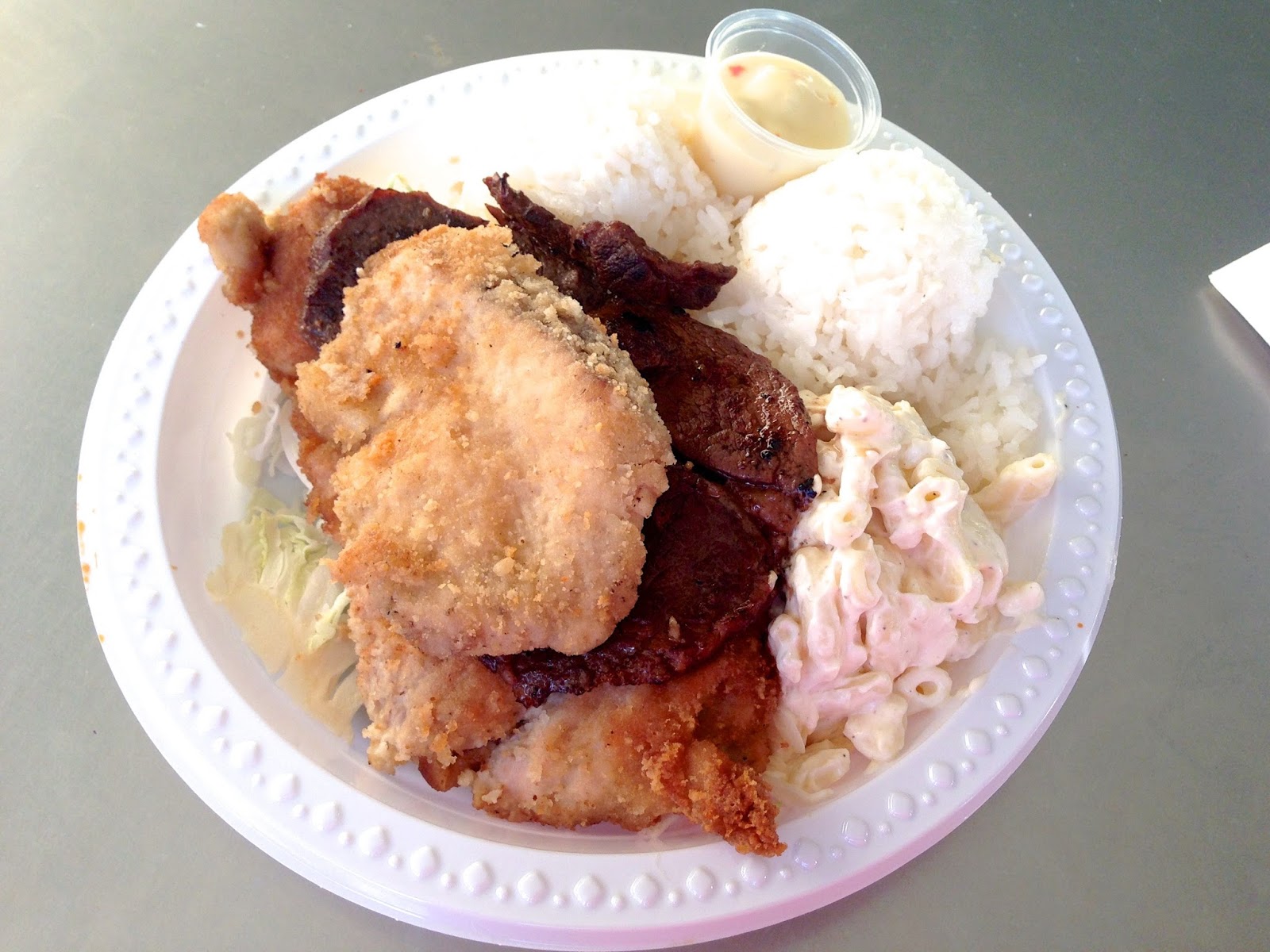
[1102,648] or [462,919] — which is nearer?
[462,919]

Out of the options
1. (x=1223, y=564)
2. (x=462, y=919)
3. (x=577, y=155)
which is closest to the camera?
(x=462, y=919)

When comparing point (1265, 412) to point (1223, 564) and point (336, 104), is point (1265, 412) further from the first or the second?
point (336, 104)

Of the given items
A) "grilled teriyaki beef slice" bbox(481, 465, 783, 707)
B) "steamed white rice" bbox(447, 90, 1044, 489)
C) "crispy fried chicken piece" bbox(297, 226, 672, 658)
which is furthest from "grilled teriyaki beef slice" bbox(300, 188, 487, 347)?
"grilled teriyaki beef slice" bbox(481, 465, 783, 707)

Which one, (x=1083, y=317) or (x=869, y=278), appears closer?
(x=869, y=278)

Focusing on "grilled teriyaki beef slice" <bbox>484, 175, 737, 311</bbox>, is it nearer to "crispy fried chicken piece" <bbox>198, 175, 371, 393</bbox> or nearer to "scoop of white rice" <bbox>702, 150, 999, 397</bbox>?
"scoop of white rice" <bbox>702, 150, 999, 397</bbox>

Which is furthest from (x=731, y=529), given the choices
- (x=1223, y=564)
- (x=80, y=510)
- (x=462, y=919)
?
(x=1223, y=564)

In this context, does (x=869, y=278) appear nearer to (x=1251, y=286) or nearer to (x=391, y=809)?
(x=1251, y=286)

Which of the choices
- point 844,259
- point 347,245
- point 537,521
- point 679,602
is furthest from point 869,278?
point 347,245
